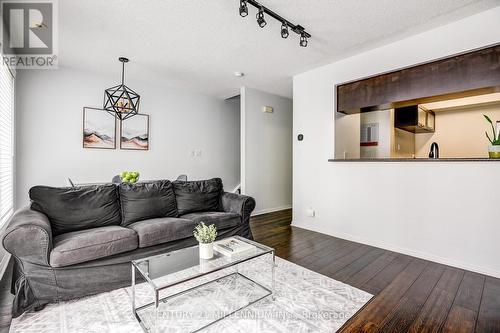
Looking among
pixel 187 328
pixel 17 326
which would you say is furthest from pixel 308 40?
pixel 17 326

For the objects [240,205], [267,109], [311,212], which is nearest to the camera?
[240,205]

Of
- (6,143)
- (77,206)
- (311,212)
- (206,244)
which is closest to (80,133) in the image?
(6,143)

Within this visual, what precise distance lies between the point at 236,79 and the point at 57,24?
2484mm

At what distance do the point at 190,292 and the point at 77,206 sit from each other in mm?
1390

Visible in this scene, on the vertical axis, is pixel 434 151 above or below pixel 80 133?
below

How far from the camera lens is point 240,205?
9.92 ft

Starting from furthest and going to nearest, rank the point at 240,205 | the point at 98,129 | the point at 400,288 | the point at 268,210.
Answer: the point at 268,210, the point at 98,129, the point at 240,205, the point at 400,288

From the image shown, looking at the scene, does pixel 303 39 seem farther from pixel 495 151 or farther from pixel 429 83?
pixel 495 151

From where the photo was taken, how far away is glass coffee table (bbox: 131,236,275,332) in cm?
159

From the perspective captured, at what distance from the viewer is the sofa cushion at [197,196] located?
3004 mm

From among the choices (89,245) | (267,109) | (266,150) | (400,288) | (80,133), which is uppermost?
(267,109)

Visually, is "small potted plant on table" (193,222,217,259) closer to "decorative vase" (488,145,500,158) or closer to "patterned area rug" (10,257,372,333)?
"patterned area rug" (10,257,372,333)

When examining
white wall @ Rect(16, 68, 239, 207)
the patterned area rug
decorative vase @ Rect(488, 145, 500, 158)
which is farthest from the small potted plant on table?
white wall @ Rect(16, 68, 239, 207)

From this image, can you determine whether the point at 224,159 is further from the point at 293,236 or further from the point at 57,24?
the point at 57,24
